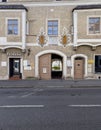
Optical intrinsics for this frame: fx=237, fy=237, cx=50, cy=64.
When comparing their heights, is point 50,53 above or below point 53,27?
below

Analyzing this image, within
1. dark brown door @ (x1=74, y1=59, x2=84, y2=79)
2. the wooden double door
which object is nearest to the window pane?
dark brown door @ (x1=74, y1=59, x2=84, y2=79)

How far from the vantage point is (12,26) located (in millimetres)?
25000

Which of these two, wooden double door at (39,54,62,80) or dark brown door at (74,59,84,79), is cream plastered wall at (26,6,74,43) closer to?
wooden double door at (39,54,62,80)

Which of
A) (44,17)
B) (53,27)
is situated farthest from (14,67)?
(44,17)

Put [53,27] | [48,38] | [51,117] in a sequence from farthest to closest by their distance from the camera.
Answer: [53,27] < [48,38] < [51,117]

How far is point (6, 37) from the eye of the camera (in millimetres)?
24844

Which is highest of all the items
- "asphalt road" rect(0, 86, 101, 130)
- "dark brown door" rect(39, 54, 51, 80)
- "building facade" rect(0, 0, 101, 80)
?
"building facade" rect(0, 0, 101, 80)

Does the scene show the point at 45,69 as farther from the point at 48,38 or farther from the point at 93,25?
the point at 93,25

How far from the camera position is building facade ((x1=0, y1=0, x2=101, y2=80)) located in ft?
79.8

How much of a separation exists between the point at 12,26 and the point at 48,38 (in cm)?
400

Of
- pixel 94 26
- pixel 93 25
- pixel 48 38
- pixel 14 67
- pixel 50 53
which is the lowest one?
pixel 14 67

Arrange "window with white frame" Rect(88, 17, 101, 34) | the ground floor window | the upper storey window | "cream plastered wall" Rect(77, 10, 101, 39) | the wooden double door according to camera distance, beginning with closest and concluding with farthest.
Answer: "cream plastered wall" Rect(77, 10, 101, 39) → "window with white frame" Rect(88, 17, 101, 34) → the ground floor window → the upper storey window → the wooden double door

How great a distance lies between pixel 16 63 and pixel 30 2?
671cm

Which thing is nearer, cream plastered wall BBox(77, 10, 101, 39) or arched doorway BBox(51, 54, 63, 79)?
cream plastered wall BBox(77, 10, 101, 39)
